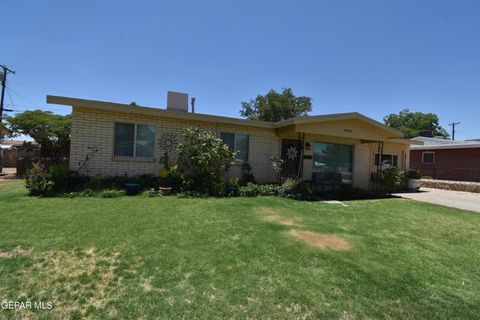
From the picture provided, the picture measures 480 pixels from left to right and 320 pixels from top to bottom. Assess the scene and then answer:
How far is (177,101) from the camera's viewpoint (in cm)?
1123

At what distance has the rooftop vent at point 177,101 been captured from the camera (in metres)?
11.2

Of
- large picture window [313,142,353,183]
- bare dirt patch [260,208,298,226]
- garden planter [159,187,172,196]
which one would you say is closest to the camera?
bare dirt patch [260,208,298,226]

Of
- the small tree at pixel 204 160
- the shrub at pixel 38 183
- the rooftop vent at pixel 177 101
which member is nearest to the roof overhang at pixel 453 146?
the small tree at pixel 204 160

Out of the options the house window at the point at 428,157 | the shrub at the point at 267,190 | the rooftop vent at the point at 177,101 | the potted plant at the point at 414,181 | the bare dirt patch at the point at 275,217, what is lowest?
the bare dirt patch at the point at 275,217

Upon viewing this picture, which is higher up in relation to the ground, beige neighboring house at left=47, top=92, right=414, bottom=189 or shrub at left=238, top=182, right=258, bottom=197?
beige neighboring house at left=47, top=92, right=414, bottom=189

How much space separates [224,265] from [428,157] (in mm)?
23028

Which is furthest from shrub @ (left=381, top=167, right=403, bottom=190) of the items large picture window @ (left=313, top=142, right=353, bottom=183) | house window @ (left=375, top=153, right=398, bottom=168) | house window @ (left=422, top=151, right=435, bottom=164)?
house window @ (left=422, top=151, right=435, bottom=164)

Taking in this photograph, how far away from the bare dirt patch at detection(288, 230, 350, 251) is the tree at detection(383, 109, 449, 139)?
54.2 m

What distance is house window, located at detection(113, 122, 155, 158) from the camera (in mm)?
9422

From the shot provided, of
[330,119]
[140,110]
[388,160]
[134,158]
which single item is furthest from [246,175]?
[388,160]

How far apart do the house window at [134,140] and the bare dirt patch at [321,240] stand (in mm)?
6327

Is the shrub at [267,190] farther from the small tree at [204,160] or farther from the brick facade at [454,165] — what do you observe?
the brick facade at [454,165]

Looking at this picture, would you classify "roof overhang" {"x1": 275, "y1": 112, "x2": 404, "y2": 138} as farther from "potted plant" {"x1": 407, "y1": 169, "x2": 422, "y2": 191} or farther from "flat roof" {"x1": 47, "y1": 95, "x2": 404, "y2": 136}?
"potted plant" {"x1": 407, "y1": 169, "x2": 422, "y2": 191}

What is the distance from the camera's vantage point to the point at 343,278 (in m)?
3.62
